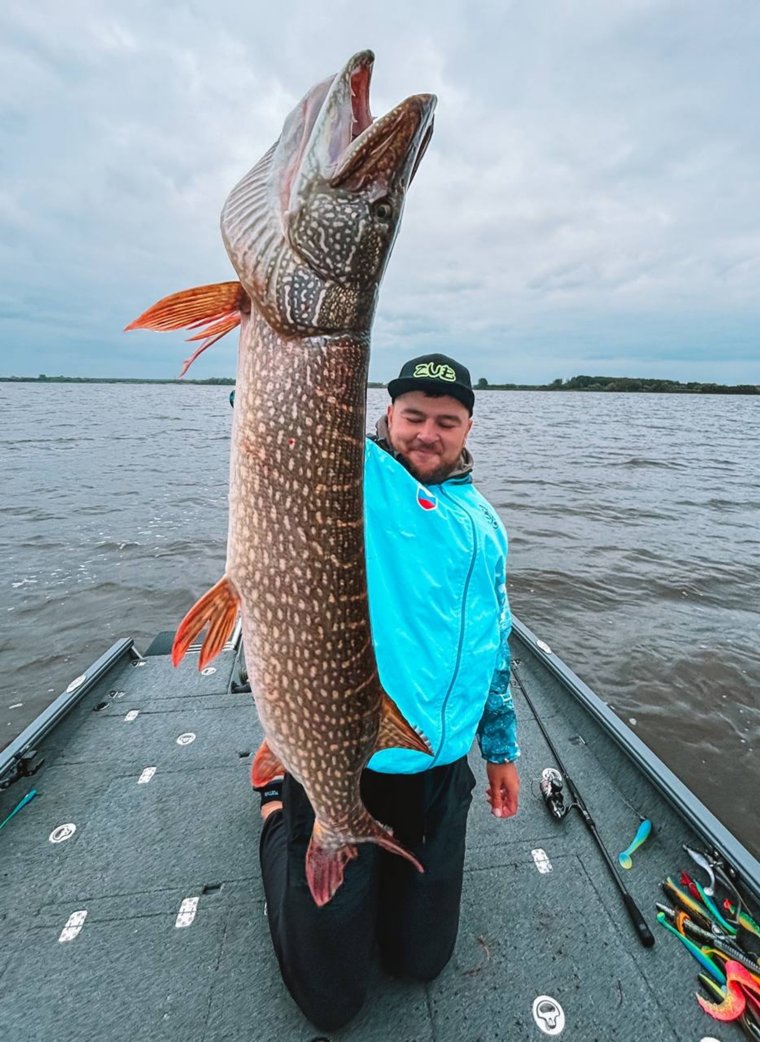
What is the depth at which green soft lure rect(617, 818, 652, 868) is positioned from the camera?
2759 mm

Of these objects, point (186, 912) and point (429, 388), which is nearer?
point (429, 388)

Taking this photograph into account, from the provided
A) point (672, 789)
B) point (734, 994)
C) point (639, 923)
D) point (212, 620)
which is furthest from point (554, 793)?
point (212, 620)

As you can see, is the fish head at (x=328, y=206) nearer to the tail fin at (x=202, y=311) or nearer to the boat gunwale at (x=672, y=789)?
the tail fin at (x=202, y=311)

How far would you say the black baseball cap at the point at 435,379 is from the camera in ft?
7.22

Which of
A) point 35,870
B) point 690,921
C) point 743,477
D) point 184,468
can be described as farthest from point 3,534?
point 743,477

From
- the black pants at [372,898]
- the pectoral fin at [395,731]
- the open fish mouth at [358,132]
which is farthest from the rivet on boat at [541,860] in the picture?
the open fish mouth at [358,132]

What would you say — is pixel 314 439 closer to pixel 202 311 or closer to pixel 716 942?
pixel 202 311

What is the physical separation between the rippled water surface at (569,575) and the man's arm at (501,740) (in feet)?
9.93

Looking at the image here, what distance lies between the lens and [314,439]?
1.70 m

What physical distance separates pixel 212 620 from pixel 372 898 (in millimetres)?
1332

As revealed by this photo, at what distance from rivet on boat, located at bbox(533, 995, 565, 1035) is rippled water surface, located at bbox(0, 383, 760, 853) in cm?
295

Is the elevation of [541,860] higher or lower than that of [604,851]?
lower

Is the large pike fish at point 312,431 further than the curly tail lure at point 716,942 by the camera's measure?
No

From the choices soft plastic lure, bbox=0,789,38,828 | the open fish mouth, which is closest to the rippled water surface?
soft plastic lure, bbox=0,789,38,828
